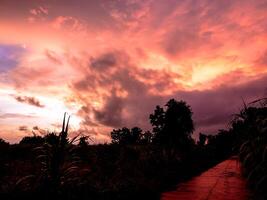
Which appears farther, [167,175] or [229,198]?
[167,175]

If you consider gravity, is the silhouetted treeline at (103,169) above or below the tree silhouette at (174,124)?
below

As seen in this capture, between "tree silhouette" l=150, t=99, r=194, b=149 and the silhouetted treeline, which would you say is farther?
"tree silhouette" l=150, t=99, r=194, b=149

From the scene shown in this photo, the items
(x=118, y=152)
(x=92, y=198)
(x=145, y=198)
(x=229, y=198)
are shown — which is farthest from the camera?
(x=118, y=152)

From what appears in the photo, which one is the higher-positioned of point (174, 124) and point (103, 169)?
point (174, 124)

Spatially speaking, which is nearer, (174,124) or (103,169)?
(103,169)

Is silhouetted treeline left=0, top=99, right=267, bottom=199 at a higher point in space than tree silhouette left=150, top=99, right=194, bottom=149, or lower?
lower

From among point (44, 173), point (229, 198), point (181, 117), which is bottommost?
point (229, 198)

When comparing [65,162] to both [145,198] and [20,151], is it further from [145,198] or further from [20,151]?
[20,151]

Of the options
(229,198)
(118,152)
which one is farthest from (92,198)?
(118,152)

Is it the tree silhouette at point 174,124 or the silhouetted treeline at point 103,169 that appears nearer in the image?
the silhouetted treeline at point 103,169

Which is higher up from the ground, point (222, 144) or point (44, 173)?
point (222, 144)

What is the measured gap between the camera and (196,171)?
14312mm

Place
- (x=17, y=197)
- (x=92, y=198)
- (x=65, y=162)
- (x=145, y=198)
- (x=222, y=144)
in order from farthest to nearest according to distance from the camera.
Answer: (x=222, y=144), (x=145, y=198), (x=65, y=162), (x=92, y=198), (x=17, y=197)

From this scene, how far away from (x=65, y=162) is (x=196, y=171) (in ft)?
29.7
